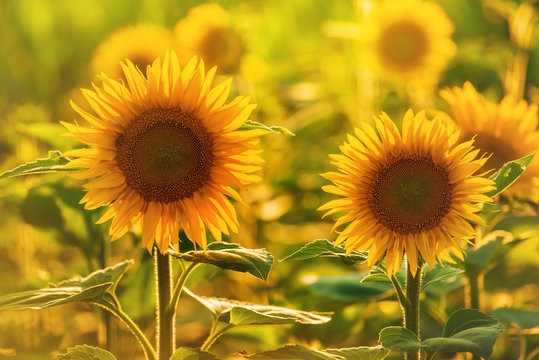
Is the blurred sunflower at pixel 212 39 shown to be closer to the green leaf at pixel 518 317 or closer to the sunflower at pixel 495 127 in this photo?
the sunflower at pixel 495 127

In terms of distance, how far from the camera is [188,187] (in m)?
1.05

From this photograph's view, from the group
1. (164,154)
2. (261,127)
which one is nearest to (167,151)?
(164,154)

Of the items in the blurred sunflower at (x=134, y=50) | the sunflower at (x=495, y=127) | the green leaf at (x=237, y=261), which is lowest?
the green leaf at (x=237, y=261)

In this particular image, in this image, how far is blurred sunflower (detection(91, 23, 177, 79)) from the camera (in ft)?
8.00

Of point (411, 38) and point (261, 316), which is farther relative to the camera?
point (411, 38)

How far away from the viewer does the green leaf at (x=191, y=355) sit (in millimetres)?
993

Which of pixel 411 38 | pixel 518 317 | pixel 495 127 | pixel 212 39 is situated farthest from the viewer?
pixel 411 38

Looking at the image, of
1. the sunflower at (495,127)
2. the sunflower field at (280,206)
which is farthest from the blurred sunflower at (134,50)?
the sunflower at (495,127)

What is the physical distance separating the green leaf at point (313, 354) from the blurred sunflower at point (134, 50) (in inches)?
63.5

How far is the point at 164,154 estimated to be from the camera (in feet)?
3.43

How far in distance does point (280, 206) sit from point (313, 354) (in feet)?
4.11

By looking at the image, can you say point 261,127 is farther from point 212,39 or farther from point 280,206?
point 212,39

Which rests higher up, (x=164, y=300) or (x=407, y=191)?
(x=407, y=191)

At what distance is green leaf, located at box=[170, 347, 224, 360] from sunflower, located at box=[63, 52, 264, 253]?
0.15 m
